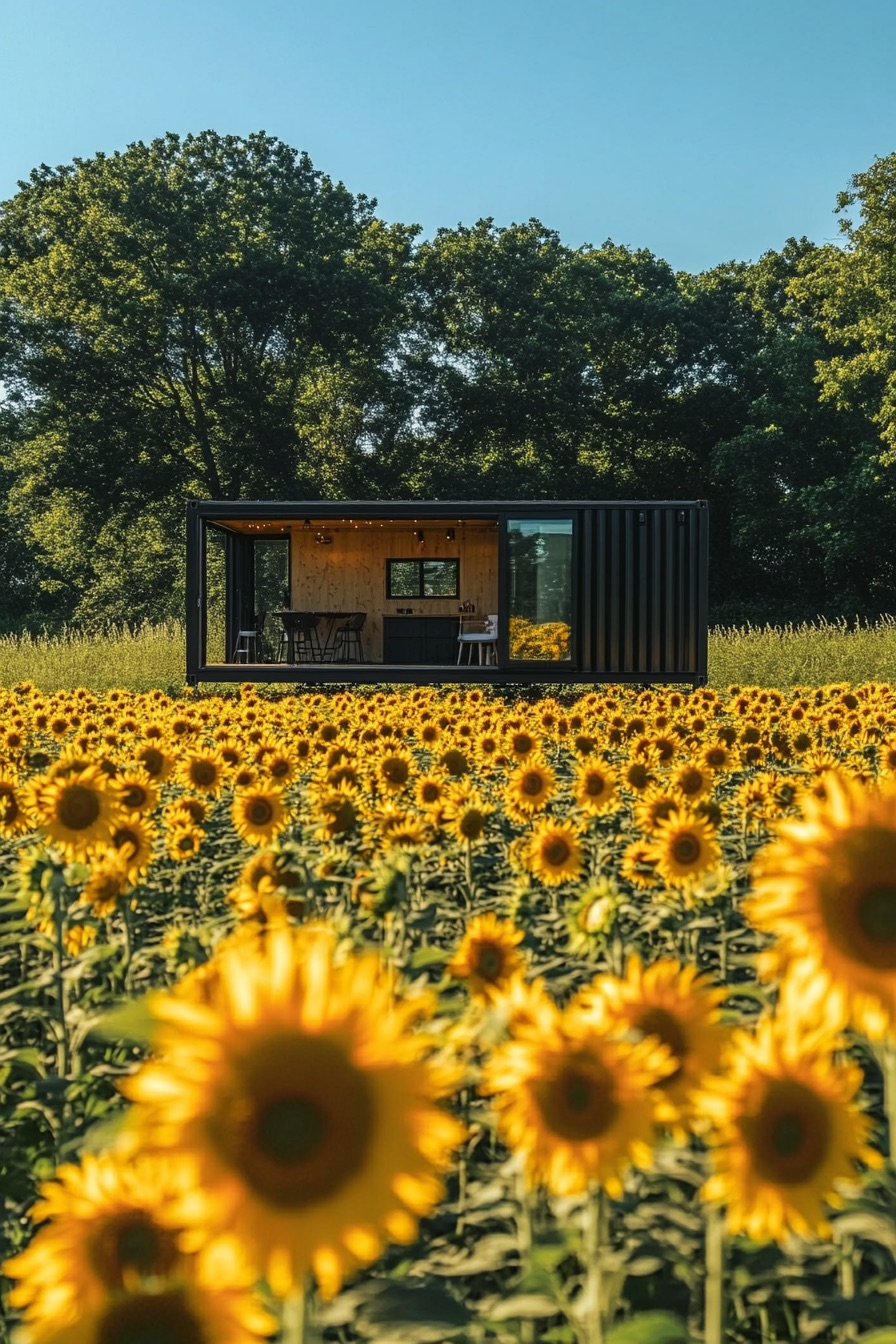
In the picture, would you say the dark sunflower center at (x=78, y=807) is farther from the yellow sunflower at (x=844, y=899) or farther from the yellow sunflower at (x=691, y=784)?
the yellow sunflower at (x=844, y=899)

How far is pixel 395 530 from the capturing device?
20469 millimetres

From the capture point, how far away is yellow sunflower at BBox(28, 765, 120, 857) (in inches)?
104

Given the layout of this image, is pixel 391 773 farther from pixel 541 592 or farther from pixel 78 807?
pixel 541 592

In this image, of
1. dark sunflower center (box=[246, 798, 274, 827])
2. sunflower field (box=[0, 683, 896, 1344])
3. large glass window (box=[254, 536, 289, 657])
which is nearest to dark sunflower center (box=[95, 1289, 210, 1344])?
sunflower field (box=[0, 683, 896, 1344])

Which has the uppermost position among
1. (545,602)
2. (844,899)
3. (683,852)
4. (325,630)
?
(545,602)

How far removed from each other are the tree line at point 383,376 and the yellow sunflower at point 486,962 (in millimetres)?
27393

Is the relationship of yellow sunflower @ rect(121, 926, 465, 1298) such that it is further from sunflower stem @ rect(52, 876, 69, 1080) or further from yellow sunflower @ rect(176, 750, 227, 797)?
yellow sunflower @ rect(176, 750, 227, 797)

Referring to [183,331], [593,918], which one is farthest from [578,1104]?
[183,331]

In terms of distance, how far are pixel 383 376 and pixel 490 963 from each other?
30.6m

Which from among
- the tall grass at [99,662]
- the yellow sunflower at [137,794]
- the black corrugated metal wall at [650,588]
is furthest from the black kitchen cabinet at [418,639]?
the yellow sunflower at [137,794]

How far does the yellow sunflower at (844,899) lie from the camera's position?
3.63 feet

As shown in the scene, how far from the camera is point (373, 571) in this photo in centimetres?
2073

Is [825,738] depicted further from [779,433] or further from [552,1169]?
[779,433]

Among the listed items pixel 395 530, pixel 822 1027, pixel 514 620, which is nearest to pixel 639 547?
pixel 514 620
